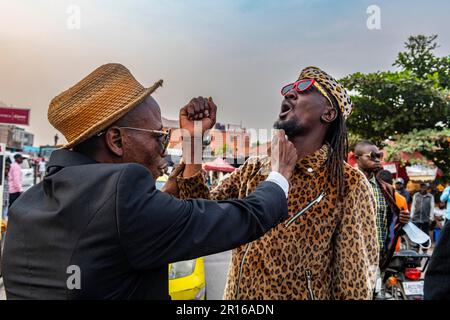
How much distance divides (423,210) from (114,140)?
10.5 metres

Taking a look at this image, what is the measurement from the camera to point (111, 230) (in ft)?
3.78

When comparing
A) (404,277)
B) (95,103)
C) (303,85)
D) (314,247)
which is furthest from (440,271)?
(404,277)

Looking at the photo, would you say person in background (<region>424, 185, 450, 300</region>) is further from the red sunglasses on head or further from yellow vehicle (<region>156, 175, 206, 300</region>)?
yellow vehicle (<region>156, 175, 206, 300</region>)

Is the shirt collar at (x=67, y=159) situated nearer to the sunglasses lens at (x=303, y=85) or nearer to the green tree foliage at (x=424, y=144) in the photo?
the sunglasses lens at (x=303, y=85)

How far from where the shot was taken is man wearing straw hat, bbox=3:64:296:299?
117 centimetres

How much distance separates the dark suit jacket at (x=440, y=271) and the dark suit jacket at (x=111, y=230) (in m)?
0.58

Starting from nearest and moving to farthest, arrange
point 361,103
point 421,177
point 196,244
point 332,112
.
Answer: point 196,244
point 332,112
point 361,103
point 421,177

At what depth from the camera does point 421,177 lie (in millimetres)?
14984

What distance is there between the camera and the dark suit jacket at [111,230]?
1.16m

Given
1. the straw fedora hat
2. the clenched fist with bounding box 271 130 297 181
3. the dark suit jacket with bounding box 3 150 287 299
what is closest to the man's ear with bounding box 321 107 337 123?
the clenched fist with bounding box 271 130 297 181

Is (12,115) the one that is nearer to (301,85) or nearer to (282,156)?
(301,85)

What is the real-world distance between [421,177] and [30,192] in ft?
52.3
